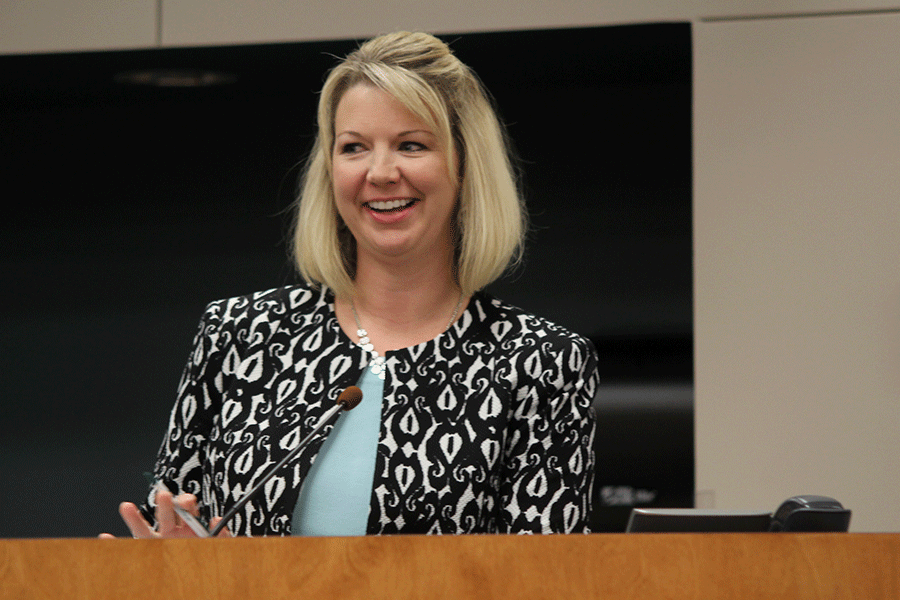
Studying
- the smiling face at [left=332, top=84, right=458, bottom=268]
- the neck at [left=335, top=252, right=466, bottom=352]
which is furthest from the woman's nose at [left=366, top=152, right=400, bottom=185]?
the neck at [left=335, top=252, right=466, bottom=352]

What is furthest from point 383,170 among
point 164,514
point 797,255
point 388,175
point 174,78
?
point 174,78

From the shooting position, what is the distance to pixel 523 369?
1608mm

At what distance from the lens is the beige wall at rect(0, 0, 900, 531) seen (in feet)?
9.37

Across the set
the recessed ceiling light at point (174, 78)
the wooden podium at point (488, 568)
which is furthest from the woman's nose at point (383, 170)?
the recessed ceiling light at point (174, 78)

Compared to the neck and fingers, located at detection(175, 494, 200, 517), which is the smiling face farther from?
fingers, located at detection(175, 494, 200, 517)

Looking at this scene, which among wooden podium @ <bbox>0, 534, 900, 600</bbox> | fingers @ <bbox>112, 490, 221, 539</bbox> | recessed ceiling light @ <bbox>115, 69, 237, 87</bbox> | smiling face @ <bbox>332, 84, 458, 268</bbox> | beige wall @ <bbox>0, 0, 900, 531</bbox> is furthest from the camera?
recessed ceiling light @ <bbox>115, 69, 237, 87</bbox>

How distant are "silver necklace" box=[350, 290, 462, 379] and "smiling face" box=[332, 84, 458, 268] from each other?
0.43 ft

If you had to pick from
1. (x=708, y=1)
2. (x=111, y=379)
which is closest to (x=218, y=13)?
(x=111, y=379)

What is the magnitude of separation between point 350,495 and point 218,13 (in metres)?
2.14

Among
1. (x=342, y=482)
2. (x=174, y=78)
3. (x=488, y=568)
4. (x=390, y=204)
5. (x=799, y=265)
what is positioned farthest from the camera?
(x=174, y=78)

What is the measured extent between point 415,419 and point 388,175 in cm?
38

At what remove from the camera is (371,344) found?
167 cm

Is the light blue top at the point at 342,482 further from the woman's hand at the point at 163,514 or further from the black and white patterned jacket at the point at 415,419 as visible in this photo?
the woman's hand at the point at 163,514

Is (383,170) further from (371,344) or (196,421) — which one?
(196,421)
